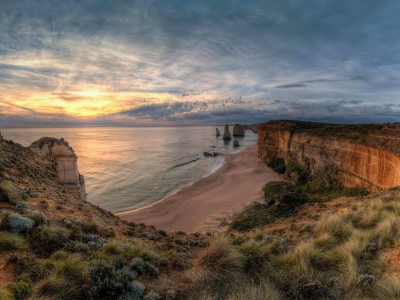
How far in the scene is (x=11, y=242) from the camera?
14.1ft

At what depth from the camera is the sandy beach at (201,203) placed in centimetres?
1697

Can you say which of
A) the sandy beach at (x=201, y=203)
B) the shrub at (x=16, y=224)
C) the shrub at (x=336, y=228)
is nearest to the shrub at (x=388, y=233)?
the shrub at (x=336, y=228)

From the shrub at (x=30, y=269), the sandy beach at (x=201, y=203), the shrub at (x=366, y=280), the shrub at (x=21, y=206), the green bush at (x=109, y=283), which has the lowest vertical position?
the sandy beach at (x=201, y=203)

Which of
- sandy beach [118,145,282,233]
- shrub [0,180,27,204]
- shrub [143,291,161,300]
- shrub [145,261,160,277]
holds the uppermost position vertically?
shrub [0,180,27,204]

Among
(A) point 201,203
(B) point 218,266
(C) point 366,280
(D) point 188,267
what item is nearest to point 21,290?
(D) point 188,267

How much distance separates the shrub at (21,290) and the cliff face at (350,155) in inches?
696

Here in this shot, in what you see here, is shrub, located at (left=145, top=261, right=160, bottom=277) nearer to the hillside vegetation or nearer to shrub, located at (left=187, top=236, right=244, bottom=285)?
the hillside vegetation

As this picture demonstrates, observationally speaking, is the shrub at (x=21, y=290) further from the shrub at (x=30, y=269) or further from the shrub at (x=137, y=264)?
the shrub at (x=137, y=264)

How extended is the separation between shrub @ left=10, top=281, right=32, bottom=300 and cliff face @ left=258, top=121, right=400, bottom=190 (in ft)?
58.0

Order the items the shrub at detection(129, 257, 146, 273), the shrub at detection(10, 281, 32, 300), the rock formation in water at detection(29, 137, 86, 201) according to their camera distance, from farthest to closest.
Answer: the rock formation in water at detection(29, 137, 86, 201)
the shrub at detection(129, 257, 146, 273)
the shrub at detection(10, 281, 32, 300)

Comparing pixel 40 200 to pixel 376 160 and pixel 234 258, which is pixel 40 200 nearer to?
pixel 234 258

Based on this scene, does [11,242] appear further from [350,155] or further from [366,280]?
[350,155]

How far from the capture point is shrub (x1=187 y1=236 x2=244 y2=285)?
4.13 metres

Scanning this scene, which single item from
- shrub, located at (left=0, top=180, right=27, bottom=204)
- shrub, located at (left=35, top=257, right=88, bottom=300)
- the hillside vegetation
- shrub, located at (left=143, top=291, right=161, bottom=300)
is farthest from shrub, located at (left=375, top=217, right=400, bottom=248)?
shrub, located at (left=0, top=180, right=27, bottom=204)
